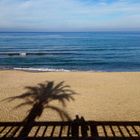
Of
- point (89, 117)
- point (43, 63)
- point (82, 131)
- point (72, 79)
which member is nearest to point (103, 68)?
point (43, 63)

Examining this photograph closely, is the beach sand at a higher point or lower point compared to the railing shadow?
lower

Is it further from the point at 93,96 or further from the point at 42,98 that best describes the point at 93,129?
the point at 93,96

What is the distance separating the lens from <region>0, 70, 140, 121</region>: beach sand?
13.2 m

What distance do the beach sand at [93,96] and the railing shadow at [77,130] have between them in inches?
62.5

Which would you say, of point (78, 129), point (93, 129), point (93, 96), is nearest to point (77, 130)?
point (78, 129)

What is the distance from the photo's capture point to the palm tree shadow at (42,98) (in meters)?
12.8

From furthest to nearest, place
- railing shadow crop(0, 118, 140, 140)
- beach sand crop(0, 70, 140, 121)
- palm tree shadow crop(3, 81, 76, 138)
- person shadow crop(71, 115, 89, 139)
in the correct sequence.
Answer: beach sand crop(0, 70, 140, 121) < palm tree shadow crop(3, 81, 76, 138) < person shadow crop(71, 115, 89, 139) < railing shadow crop(0, 118, 140, 140)

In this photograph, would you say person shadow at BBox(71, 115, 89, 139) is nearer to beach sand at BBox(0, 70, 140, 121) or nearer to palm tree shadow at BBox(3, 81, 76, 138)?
palm tree shadow at BBox(3, 81, 76, 138)

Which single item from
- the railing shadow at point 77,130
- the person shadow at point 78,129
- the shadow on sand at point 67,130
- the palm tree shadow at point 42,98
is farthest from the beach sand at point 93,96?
the person shadow at point 78,129

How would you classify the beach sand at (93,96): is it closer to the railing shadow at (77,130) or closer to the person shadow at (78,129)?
the railing shadow at (77,130)

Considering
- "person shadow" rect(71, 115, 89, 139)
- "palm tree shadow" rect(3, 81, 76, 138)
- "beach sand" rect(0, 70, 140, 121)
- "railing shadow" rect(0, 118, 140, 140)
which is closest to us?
"railing shadow" rect(0, 118, 140, 140)

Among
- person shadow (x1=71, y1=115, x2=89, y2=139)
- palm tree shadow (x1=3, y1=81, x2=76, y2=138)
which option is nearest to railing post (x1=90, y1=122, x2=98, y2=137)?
person shadow (x1=71, y1=115, x2=89, y2=139)

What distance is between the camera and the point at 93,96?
16625mm

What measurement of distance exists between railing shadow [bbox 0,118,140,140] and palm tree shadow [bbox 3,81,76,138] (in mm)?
365
